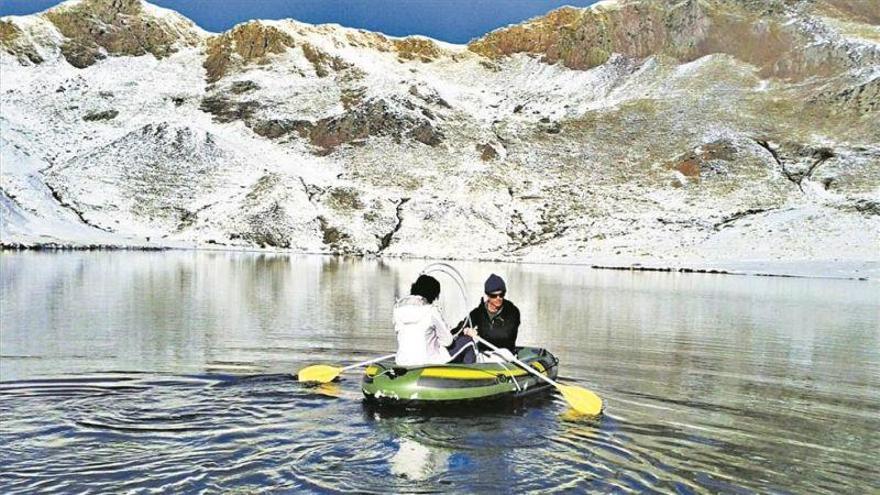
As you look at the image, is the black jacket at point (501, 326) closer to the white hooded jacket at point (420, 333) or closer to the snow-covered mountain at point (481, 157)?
the white hooded jacket at point (420, 333)

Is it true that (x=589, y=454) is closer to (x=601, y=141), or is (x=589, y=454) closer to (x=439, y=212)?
(x=439, y=212)

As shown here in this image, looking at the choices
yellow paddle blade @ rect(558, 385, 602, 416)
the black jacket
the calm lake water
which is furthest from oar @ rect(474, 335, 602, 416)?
the black jacket

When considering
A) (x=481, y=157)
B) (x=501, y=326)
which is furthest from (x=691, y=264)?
(x=501, y=326)

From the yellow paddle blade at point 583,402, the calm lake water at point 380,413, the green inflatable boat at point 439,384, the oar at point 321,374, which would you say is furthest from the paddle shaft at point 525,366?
the oar at point 321,374

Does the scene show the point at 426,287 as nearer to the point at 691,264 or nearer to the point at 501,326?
the point at 501,326

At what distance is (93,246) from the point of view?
359 ft

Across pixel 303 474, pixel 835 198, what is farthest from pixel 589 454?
pixel 835 198

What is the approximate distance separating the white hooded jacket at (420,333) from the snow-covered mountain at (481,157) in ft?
312

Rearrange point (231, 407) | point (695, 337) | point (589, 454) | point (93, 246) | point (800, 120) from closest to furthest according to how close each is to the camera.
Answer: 1. point (589, 454)
2. point (231, 407)
3. point (695, 337)
4. point (93, 246)
5. point (800, 120)

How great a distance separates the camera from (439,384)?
53.6 ft

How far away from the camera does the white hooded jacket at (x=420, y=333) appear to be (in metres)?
16.9

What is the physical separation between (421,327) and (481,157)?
147 meters

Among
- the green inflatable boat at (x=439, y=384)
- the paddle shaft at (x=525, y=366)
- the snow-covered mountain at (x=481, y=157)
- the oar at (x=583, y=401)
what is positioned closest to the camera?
the green inflatable boat at (x=439, y=384)

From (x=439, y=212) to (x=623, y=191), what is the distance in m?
35.1
